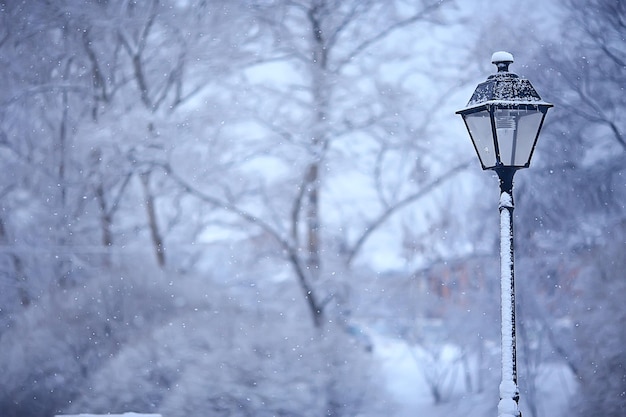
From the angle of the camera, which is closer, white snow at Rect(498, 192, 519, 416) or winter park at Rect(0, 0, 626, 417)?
white snow at Rect(498, 192, 519, 416)

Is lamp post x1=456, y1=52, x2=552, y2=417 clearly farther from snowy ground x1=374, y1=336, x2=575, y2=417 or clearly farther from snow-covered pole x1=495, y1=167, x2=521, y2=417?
snowy ground x1=374, y1=336, x2=575, y2=417

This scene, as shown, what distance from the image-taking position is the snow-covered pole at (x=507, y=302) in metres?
4.08

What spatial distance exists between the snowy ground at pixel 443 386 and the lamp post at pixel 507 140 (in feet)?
10.9

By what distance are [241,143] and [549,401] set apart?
4258mm

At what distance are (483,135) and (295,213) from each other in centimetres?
370

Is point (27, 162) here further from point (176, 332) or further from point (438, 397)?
point (438, 397)

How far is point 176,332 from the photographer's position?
25.0ft

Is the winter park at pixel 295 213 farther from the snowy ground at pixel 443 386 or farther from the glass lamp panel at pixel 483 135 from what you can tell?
the glass lamp panel at pixel 483 135

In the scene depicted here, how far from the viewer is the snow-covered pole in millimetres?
4078

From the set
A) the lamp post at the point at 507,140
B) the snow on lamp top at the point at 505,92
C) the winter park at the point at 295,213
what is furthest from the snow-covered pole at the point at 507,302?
the winter park at the point at 295,213

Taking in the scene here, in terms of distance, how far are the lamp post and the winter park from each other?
3.31 m

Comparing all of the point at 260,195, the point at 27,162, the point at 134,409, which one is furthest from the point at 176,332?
the point at 27,162

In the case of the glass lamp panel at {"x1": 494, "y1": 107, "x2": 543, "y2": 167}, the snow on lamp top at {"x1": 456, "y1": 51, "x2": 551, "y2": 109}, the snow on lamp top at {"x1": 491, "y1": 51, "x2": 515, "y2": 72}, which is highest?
the snow on lamp top at {"x1": 491, "y1": 51, "x2": 515, "y2": 72}

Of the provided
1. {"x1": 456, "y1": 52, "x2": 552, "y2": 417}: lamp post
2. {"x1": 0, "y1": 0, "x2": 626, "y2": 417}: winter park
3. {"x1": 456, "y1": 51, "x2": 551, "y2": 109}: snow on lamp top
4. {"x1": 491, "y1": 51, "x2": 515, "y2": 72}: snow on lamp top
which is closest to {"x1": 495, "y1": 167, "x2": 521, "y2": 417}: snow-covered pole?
{"x1": 456, "y1": 52, "x2": 552, "y2": 417}: lamp post
